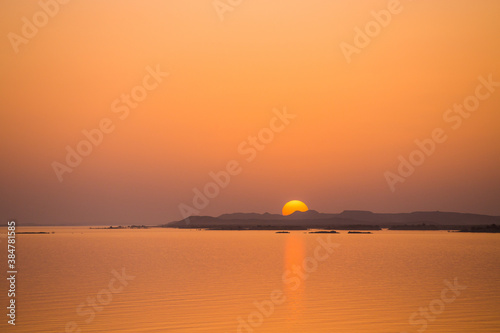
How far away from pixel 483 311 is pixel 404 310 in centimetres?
304

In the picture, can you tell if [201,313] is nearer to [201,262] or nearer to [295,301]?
[295,301]

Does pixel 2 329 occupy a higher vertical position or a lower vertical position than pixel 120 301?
lower

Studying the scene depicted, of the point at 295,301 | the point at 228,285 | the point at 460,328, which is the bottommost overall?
the point at 460,328

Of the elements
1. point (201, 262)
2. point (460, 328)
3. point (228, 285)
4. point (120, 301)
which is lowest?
point (460, 328)

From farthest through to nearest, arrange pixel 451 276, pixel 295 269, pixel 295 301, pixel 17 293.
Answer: pixel 295 269, pixel 451 276, pixel 17 293, pixel 295 301

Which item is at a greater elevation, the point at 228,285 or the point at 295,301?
the point at 228,285

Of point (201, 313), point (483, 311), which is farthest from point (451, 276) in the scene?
point (201, 313)

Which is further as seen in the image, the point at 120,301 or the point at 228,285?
the point at 228,285

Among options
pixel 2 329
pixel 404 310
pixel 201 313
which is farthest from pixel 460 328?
pixel 2 329

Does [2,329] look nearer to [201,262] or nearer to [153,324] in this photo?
[153,324]

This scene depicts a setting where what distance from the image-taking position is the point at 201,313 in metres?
20.3

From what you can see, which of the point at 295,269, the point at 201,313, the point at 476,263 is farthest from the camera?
the point at 476,263

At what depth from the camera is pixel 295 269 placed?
123 feet

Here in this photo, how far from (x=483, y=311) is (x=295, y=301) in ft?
24.8
